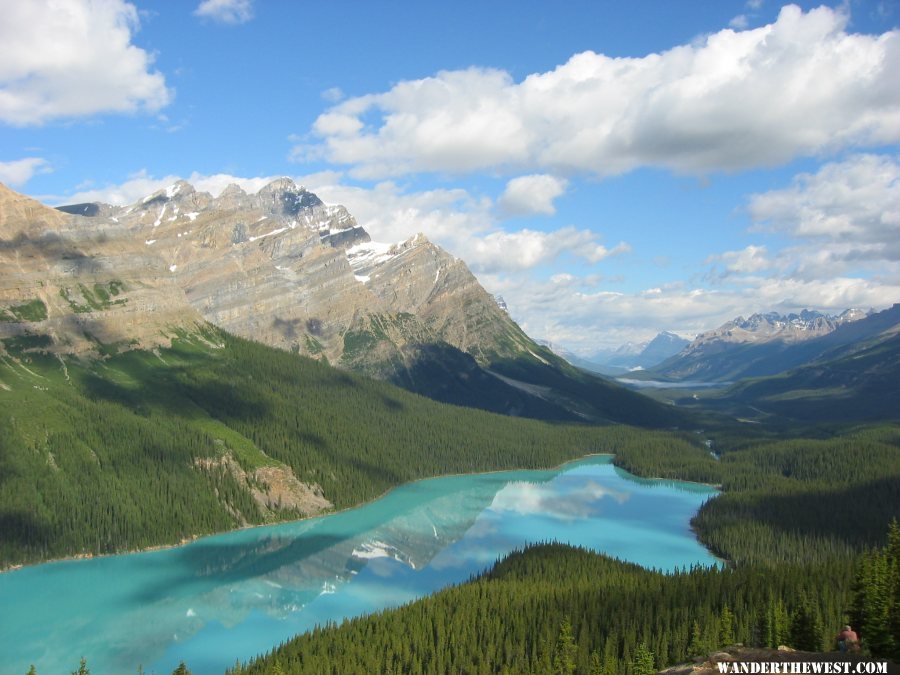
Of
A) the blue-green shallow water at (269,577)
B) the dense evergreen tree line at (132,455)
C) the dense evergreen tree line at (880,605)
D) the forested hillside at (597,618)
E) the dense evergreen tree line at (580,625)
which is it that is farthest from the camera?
the dense evergreen tree line at (132,455)

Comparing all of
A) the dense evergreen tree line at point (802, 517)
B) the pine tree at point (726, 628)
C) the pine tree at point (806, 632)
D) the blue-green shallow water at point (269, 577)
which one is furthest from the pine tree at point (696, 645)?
the dense evergreen tree line at point (802, 517)

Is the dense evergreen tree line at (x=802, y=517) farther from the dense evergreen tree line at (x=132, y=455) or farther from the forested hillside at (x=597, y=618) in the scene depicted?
the dense evergreen tree line at (x=132, y=455)

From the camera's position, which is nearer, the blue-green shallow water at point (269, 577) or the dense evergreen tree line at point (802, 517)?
the blue-green shallow water at point (269, 577)

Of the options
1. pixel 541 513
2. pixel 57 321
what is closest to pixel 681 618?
pixel 541 513

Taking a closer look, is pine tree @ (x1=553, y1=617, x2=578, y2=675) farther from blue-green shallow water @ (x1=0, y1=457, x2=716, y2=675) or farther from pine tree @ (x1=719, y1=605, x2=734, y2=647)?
blue-green shallow water @ (x1=0, y1=457, x2=716, y2=675)

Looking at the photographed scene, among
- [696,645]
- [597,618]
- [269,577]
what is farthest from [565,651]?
[269,577]

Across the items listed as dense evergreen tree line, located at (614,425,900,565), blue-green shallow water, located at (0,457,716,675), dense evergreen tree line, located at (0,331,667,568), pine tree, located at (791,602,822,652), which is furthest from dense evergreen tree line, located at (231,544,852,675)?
dense evergreen tree line, located at (0,331,667,568)

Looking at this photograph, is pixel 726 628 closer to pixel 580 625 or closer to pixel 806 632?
pixel 806 632

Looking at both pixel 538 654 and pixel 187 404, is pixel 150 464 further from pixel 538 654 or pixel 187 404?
pixel 538 654
